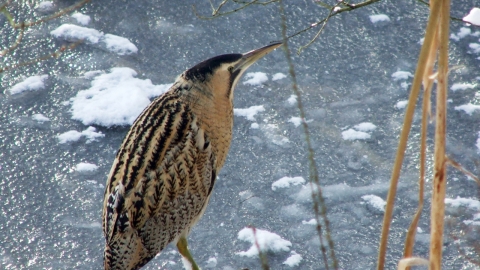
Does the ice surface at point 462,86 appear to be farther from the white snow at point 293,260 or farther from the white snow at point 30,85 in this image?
the white snow at point 30,85

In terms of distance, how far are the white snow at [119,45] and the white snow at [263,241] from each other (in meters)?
1.99

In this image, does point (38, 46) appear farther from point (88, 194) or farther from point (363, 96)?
point (363, 96)

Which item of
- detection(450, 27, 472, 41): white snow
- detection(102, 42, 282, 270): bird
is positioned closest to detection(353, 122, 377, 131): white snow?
detection(450, 27, 472, 41): white snow

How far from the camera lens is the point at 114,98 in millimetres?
4297

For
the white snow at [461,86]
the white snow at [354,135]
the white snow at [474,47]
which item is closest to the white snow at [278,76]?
the white snow at [354,135]

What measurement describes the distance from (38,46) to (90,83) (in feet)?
2.08

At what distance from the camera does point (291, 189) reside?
12.2 ft

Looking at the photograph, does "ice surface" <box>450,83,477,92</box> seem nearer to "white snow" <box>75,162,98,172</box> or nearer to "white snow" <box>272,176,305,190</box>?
"white snow" <box>272,176,305,190</box>

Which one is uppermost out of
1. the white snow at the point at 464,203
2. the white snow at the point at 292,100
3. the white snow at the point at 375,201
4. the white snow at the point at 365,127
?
the white snow at the point at 464,203

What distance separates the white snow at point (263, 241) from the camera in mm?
3307

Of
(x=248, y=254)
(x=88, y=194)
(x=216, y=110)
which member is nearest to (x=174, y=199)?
(x=216, y=110)

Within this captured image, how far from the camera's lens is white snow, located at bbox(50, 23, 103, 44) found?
4848mm

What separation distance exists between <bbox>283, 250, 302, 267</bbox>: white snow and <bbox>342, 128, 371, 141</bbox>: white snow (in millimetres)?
1056

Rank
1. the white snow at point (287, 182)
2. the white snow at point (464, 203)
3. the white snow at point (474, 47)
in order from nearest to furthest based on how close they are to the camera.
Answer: the white snow at point (464, 203), the white snow at point (287, 182), the white snow at point (474, 47)
